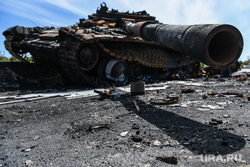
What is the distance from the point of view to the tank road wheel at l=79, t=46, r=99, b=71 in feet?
26.9

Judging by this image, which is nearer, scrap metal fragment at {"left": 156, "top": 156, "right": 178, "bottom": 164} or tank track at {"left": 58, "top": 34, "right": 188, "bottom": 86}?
scrap metal fragment at {"left": 156, "top": 156, "right": 178, "bottom": 164}

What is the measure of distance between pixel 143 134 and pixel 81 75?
213 inches

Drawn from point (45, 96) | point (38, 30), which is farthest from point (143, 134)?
point (38, 30)

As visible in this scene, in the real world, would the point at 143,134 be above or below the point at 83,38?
below

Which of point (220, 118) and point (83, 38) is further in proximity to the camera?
point (83, 38)

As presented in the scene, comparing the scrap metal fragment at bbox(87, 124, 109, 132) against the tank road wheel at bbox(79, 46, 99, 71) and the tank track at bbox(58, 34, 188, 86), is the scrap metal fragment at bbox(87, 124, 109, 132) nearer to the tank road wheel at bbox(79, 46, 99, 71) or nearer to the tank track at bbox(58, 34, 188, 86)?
the tank track at bbox(58, 34, 188, 86)

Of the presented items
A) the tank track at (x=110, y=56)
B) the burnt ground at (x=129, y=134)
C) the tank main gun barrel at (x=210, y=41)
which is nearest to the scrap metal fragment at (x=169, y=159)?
the burnt ground at (x=129, y=134)

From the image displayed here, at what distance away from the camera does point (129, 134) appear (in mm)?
3053

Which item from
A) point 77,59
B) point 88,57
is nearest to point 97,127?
point 77,59

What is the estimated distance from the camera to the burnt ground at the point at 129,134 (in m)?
2.34

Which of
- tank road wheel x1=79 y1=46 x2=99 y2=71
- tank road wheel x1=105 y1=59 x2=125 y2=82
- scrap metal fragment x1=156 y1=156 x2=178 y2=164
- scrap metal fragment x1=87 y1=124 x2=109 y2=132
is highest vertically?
tank road wheel x1=79 y1=46 x2=99 y2=71

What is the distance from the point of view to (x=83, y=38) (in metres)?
7.50

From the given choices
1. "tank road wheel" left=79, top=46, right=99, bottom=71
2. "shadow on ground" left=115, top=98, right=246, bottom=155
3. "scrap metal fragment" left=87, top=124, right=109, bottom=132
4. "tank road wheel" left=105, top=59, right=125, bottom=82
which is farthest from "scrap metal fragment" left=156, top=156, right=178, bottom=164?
"tank road wheel" left=105, top=59, right=125, bottom=82

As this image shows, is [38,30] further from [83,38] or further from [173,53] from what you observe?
[173,53]
